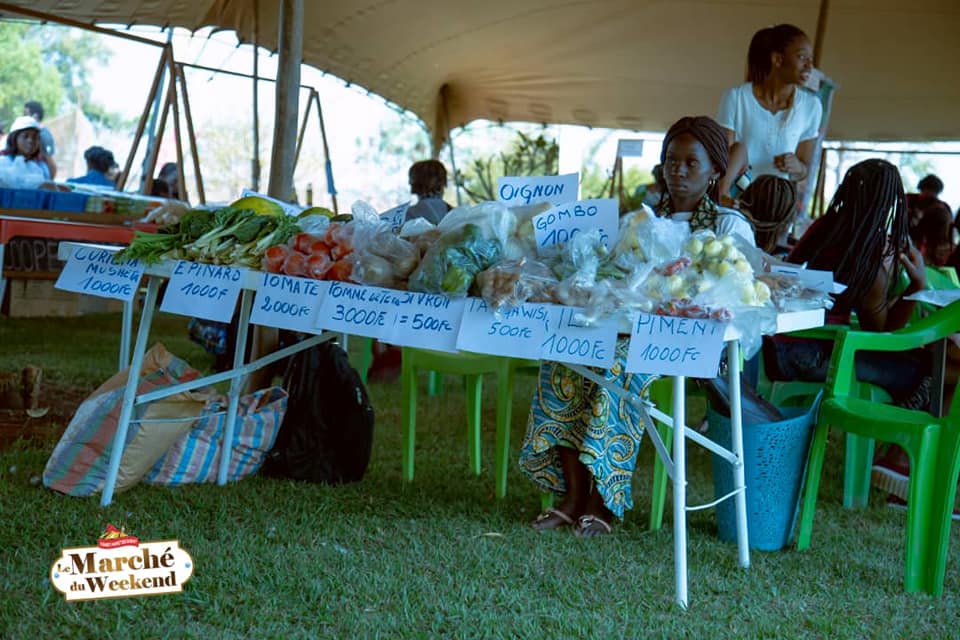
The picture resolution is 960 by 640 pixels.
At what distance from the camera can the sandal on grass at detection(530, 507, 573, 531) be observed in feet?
9.96

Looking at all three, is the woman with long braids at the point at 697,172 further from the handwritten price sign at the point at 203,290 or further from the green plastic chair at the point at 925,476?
the handwritten price sign at the point at 203,290

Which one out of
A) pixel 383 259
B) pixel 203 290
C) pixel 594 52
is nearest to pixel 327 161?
pixel 594 52

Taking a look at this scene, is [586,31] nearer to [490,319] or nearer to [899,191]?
[899,191]

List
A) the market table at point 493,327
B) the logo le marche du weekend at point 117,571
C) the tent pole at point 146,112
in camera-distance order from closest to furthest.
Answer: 1. the logo le marche du weekend at point 117,571
2. the market table at point 493,327
3. the tent pole at point 146,112

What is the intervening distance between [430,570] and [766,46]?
9.24ft

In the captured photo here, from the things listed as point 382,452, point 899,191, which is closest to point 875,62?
point 899,191

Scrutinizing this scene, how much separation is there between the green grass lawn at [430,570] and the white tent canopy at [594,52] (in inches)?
211

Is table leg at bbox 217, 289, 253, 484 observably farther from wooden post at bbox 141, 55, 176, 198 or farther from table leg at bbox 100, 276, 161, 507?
wooden post at bbox 141, 55, 176, 198

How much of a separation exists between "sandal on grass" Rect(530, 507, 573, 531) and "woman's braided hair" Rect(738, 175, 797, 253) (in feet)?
5.11

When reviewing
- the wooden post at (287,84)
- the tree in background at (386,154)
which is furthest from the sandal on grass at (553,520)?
the tree in background at (386,154)

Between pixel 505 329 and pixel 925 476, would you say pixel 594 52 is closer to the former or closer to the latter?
pixel 925 476

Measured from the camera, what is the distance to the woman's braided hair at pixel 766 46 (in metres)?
4.25

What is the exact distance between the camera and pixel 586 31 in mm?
9805

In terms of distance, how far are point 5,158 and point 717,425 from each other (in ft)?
22.4
